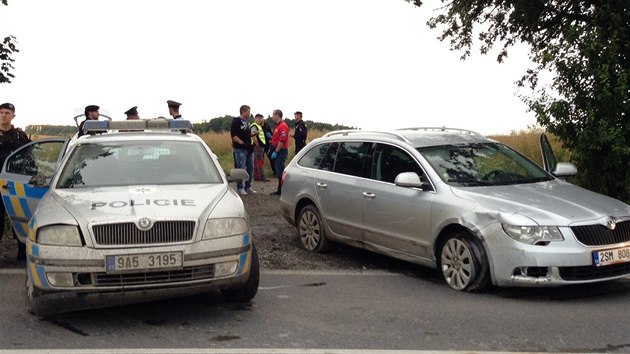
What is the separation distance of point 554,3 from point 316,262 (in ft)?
27.1

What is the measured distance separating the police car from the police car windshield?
0.02 metres

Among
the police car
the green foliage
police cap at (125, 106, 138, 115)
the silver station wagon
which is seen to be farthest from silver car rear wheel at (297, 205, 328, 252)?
the green foliage

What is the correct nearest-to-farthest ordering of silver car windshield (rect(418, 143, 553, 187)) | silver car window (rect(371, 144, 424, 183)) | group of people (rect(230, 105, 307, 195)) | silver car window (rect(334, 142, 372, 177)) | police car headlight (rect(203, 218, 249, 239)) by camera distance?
1. police car headlight (rect(203, 218, 249, 239))
2. silver car windshield (rect(418, 143, 553, 187))
3. silver car window (rect(371, 144, 424, 183))
4. silver car window (rect(334, 142, 372, 177))
5. group of people (rect(230, 105, 307, 195))

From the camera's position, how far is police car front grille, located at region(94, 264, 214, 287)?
5.69m

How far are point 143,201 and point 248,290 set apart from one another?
129 cm

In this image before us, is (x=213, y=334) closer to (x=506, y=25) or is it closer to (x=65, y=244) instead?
(x=65, y=244)

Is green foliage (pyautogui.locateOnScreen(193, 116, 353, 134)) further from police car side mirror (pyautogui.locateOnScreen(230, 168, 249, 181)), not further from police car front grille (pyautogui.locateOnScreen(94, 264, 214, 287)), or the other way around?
police car front grille (pyautogui.locateOnScreen(94, 264, 214, 287))

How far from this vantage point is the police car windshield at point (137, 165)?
6.86m

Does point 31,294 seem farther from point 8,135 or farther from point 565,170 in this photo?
point 565,170

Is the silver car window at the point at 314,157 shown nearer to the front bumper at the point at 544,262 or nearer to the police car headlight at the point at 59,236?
the front bumper at the point at 544,262

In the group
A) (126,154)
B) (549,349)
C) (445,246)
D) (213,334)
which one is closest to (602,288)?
(445,246)

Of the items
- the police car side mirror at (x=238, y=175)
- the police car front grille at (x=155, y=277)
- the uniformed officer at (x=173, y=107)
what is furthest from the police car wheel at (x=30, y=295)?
the uniformed officer at (x=173, y=107)

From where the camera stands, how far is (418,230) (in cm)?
776

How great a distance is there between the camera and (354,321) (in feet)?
20.2
